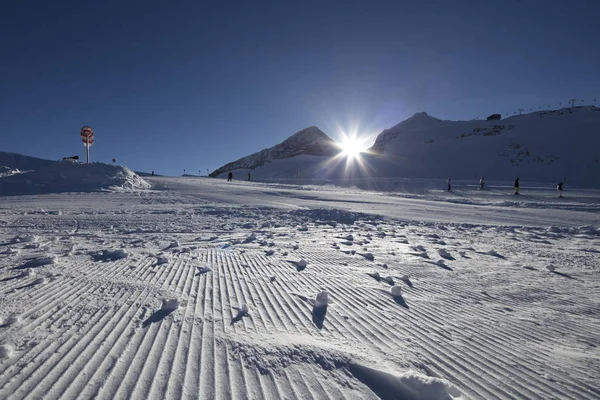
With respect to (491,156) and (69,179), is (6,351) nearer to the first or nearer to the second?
(69,179)

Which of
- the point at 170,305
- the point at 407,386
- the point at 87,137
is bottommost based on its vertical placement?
the point at 407,386

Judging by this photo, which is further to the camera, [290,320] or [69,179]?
[69,179]

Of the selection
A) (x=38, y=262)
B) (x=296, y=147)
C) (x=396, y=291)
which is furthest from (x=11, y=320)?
(x=296, y=147)

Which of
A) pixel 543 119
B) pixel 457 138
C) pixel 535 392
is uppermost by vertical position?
pixel 543 119

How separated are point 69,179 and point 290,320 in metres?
20.6

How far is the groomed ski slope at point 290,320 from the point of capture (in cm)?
212

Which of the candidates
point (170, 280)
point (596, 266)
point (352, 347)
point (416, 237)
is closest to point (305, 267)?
point (170, 280)

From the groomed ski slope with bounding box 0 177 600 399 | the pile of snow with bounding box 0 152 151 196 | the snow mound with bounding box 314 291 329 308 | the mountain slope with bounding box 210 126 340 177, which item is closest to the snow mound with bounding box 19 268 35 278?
the groomed ski slope with bounding box 0 177 600 399

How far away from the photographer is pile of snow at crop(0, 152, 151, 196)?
16220 millimetres

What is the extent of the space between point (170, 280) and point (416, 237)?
21.2ft

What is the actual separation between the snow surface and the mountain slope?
72300mm

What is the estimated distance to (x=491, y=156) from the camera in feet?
167

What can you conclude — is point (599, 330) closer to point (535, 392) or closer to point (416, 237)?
point (535, 392)

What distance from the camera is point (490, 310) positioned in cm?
356
